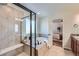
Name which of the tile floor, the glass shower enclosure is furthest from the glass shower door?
the tile floor

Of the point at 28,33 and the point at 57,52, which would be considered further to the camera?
the point at 28,33

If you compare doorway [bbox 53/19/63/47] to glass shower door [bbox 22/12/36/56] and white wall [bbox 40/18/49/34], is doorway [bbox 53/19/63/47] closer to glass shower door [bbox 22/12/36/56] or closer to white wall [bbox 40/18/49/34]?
white wall [bbox 40/18/49/34]

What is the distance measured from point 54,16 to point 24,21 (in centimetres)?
68

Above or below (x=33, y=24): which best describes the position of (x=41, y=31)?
below

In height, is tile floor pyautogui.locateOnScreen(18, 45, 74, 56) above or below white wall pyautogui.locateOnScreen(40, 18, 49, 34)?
below

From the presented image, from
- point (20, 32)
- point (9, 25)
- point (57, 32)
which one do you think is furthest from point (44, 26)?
point (9, 25)

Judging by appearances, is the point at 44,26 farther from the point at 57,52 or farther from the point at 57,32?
the point at 57,52

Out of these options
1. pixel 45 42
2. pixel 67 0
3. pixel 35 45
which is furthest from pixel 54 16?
pixel 67 0

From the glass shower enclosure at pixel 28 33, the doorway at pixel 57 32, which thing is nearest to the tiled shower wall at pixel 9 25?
the glass shower enclosure at pixel 28 33

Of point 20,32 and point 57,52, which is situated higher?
point 20,32

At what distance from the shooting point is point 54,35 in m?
1.92

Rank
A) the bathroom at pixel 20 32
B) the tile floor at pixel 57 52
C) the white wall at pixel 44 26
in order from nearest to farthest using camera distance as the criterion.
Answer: the tile floor at pixel 57 52 < the white wall at pixel 44 26 < the bathroom at pixel 20 32

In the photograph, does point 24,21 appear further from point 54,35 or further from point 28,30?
point 54,35

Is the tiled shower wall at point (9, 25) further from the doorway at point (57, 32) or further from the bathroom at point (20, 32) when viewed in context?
the doorway at point (57, 32)
